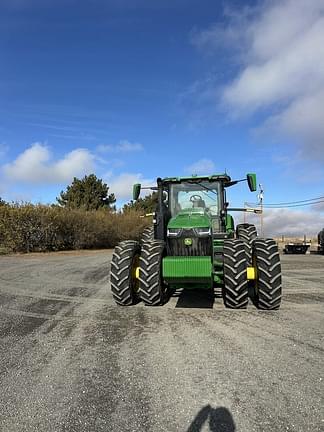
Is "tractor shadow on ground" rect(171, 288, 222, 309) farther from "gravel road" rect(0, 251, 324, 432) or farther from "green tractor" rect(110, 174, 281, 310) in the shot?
"green tractor" rect(110, 174, 281, 310)

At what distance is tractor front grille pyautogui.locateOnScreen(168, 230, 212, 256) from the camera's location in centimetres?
814

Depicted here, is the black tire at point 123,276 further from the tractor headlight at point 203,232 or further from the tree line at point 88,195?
the tree line at point 88,195

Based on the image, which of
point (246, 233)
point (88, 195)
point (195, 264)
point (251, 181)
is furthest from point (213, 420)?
point (88, 195)

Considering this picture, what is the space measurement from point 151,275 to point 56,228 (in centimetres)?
2449

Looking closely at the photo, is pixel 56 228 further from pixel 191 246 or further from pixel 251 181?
pixel 191 246

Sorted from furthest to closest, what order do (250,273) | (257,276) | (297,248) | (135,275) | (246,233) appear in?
(297,248), (246,233), (135,275), (250,273), (257,276)

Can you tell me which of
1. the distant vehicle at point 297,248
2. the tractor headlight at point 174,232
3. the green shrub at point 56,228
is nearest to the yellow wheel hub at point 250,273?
the tractor headlight at point 174,232

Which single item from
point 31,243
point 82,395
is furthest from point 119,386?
point 31,243

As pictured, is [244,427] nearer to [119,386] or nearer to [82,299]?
[119,386]

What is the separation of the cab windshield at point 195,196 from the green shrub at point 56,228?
20.3 m

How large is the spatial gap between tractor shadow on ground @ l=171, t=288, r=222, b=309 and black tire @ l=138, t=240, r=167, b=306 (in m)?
0.74

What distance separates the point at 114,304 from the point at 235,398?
505 cm

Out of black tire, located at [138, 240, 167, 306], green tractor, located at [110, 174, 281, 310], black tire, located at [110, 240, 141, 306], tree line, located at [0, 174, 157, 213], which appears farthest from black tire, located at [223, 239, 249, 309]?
tree line, located at [0, 174, 157, 213]

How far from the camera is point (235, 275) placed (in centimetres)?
742
